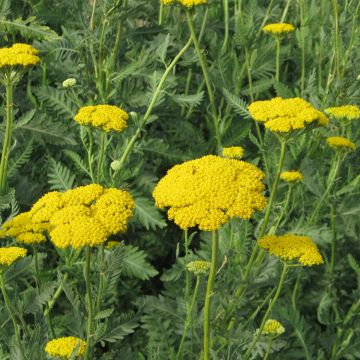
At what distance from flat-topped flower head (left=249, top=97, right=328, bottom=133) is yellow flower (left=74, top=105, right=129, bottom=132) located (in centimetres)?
49

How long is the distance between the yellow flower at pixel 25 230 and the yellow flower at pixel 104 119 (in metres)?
0.43

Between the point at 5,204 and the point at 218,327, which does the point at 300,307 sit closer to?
the point at 218,327

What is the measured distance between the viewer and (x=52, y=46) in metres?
3.38

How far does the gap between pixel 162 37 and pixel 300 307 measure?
1.69m

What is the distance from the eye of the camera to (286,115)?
84.1 inches

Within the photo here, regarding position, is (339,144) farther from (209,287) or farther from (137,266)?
(209,287)

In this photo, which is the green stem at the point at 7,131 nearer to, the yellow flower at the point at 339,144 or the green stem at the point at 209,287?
the green stem at the point at 209,287

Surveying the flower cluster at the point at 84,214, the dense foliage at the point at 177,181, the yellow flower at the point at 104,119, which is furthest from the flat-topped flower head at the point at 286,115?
the flower cluster at the point at 84,214

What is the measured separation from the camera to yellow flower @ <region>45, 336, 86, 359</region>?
1.70 meters

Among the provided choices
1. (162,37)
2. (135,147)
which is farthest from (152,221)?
(162,37)

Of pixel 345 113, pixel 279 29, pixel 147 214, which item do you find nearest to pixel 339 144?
pixel 345 113

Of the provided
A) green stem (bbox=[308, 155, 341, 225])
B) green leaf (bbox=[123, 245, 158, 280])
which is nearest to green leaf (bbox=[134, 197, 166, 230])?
green leaf (bbox=[123, 245, 158, 280])

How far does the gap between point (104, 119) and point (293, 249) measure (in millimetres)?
840

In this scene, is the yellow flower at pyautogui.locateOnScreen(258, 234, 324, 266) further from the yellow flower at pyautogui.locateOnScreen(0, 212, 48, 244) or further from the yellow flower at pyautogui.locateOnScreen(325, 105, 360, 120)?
the yellow flower at pyautogui.locateOnScreen(325, 105, 360, 120)
